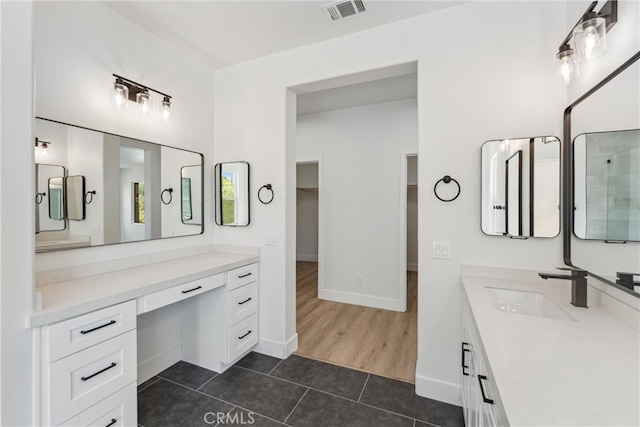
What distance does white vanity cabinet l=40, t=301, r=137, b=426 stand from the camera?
1184mm

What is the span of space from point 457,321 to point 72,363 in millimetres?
2218

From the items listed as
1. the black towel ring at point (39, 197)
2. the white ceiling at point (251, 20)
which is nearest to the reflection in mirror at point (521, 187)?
the white ceiling at point (251, 20)

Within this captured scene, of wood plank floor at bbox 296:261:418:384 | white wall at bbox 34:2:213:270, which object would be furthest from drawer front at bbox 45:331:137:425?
wood plank floor at bbox 296:261:418:384

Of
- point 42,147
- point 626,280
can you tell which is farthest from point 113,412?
point 626,280

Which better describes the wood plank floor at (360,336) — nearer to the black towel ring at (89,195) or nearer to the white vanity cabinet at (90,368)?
the white vanity cabinet at (90,368)

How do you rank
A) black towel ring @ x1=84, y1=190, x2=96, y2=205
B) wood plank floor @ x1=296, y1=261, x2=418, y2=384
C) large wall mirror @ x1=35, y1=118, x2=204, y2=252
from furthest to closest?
1. wood plank floor @ x1=296, y1=261, x2=418, y2=384
2. black towel ring @ x1=84, y1=190, x2=96, y2=205
3. large wall mirror @ x1=35, y1=118, x2=204, y2=252

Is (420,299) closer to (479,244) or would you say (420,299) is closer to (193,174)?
(479,244)

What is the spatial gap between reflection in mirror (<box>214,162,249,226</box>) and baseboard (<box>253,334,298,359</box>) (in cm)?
115

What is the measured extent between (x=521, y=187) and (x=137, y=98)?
2.77 metres

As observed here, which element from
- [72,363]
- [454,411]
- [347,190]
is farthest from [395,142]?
[72,363]

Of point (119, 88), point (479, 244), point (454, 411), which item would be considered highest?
point (119, 88)

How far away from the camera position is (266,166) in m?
2.53

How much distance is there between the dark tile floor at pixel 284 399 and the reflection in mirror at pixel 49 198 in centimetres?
134

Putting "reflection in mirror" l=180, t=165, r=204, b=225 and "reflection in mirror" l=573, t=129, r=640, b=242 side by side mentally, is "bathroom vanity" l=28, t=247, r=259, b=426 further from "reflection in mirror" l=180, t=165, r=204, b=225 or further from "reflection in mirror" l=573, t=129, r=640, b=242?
"reflection in mirror" l=573, t=129, r=640, b=242
